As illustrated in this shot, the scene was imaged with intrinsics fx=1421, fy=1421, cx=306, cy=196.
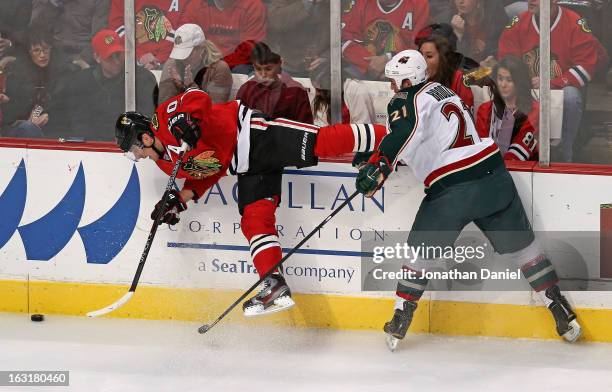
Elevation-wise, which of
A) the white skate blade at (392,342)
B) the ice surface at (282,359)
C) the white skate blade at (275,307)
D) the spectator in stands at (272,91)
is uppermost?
the spectator in stands at (272,91)

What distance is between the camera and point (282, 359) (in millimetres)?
5395

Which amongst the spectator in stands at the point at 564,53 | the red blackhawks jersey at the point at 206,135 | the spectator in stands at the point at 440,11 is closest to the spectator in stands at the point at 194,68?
the red blackhawks jersey at the point at 206,135

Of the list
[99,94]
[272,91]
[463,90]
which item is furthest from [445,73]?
[99,94]

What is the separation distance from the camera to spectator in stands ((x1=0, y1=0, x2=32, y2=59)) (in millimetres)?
5875

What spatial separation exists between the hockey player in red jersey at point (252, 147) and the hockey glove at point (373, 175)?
0.25 meters

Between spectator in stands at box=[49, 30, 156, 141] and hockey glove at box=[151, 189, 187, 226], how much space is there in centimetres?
45

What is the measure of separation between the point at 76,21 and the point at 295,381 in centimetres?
179

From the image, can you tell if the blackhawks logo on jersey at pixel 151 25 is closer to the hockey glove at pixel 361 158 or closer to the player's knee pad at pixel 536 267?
the hockey glove at pixel 361 158

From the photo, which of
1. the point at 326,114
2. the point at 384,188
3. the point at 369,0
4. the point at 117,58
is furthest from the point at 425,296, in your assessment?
the point at 117,58

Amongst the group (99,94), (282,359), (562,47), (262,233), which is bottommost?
(282,359)

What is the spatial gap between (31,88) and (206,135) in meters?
0.93

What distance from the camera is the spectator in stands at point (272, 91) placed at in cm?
566

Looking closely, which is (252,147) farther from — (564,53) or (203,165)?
(564,53)

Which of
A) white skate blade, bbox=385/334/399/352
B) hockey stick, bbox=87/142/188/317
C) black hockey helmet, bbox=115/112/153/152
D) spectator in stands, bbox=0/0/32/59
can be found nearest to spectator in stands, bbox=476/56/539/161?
white skate blade, bbox=385/334/399/352
